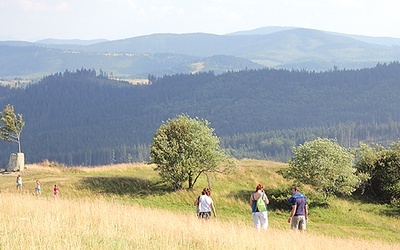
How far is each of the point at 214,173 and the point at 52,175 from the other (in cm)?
1770

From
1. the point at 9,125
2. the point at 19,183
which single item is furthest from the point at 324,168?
the point at 9,125

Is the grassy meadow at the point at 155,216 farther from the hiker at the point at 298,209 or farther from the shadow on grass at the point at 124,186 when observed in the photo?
the hiker at the point at 298,209

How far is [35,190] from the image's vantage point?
1634 inches

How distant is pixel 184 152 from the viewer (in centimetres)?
4766

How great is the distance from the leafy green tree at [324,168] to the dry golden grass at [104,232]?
29230 millimetres

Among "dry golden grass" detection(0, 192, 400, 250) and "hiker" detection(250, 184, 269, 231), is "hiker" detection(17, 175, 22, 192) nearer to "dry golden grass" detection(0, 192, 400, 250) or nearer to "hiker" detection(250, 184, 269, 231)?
"dry golden grass" detection(0, 192, 400, 250)

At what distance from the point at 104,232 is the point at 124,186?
109 feet

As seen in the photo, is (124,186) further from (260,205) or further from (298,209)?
(260,205)

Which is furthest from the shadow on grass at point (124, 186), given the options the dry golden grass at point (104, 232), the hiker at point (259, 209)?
the dry golden grass at point (104, 232)

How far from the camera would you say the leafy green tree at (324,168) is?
4569 cm

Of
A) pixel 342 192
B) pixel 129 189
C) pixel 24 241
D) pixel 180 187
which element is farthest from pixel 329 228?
pixel 24 241

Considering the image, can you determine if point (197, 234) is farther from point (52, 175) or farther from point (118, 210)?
point (52, 175)

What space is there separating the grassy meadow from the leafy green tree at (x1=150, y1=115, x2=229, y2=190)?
1.86 metres

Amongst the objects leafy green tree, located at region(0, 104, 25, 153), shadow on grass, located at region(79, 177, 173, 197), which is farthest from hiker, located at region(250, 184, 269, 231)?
leafy green tree, located at region(0, 104, 25, 153)
